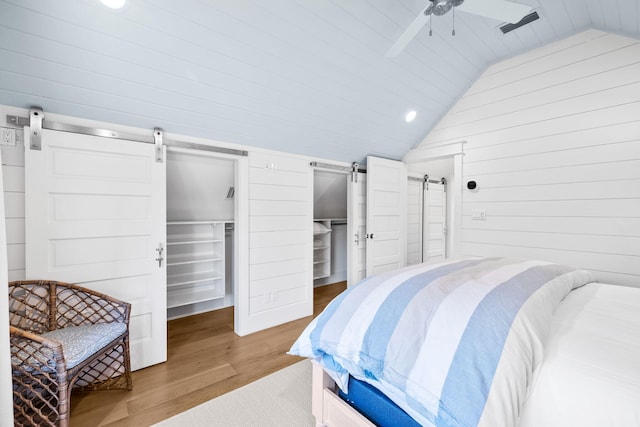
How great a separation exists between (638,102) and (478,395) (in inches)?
117

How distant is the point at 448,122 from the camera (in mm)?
3529

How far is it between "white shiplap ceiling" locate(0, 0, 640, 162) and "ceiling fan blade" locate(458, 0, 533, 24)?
678 mm

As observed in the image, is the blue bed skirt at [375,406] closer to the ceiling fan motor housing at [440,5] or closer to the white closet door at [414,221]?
the ceiling fan motor housing at [440,5]

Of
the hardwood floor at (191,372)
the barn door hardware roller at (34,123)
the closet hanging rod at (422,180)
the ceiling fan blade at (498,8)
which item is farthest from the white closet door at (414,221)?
the barn door hardware roller at (34,123)

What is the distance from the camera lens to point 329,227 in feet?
14.8

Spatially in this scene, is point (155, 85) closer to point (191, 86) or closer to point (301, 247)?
point (191, 86)

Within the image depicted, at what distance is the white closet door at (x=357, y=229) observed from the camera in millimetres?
3727

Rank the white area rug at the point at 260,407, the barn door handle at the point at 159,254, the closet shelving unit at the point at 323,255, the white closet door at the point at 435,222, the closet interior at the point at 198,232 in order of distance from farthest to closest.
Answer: the white closet door at the point at 435,222 → the closet shelving unit at the point at 323,255 → the closet interior at the point at 198,232 → the barn door handle at the point at 159,254 → the white area rug at the point at 260,407

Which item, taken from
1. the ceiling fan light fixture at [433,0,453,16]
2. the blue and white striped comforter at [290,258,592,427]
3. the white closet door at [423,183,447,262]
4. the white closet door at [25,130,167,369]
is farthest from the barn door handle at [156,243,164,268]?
the white closet door at [423,183,447,262]

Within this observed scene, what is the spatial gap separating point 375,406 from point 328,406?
0.32 meters

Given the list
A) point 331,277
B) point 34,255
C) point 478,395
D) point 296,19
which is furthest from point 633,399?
point 331,277

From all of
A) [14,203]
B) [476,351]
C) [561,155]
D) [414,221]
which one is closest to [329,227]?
[414,221]

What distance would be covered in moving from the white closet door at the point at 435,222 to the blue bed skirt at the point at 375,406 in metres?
4.19

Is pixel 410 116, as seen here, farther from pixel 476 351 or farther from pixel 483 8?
pixel 476 351
